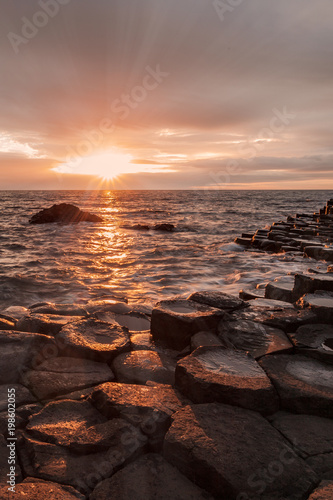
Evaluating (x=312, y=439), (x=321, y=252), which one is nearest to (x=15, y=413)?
(x=312, y=439)

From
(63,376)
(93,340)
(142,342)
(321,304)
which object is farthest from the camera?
(321,304)

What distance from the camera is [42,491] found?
6.07ft

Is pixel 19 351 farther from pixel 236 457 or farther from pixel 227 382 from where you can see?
pixel 236 457

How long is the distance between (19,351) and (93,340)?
29.9 inches

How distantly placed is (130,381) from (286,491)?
5.35 feet

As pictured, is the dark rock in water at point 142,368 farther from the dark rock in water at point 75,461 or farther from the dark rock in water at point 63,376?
the dark rock in water at point 75,461

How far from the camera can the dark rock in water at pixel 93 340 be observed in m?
3.35

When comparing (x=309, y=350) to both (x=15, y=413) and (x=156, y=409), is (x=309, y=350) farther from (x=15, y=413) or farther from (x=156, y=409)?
(x=15, y=413)

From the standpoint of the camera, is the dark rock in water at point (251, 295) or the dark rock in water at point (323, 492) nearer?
the dark rock in water at point (323, 492)

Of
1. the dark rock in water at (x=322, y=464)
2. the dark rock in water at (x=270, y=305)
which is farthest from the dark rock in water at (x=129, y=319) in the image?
the dark rock in water at (x=322, y=464)

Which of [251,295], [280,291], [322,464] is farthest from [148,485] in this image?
[251,295]

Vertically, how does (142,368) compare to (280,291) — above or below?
below

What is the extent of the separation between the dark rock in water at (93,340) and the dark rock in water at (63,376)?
0.09m

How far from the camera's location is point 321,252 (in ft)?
35.4
